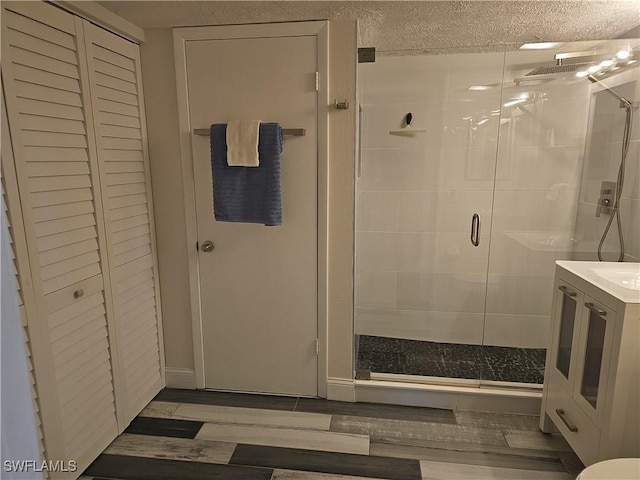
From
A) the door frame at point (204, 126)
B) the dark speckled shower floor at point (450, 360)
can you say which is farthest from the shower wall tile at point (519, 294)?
the door frame at point (204, 126)

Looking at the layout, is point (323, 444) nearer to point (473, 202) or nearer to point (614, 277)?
point (614, 277)

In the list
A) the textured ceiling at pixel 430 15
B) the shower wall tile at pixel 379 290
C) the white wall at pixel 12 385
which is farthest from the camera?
the shower wall tile at pixel 379 290

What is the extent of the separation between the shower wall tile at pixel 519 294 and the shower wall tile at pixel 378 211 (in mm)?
824

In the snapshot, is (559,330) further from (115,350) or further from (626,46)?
(115,350)

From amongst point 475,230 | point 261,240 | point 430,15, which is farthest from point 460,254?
point 430,15

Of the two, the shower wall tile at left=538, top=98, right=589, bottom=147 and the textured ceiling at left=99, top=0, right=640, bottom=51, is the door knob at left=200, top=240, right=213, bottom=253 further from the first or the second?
the shower wall tile at left=538, top=98, right=589, bottom=147

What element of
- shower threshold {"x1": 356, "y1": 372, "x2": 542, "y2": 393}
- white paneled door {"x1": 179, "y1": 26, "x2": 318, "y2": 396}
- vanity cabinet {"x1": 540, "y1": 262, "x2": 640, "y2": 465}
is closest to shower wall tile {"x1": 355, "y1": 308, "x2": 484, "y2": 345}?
shower threshold {"x1": 356, "y1": 372, "x2": 542, "y2": 393}

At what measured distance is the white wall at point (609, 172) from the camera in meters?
2.13

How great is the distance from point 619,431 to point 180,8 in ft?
8.48

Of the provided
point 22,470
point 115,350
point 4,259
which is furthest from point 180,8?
point 22,470

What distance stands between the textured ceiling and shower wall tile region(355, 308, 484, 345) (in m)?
1.83

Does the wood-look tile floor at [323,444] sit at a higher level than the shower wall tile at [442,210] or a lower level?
lower

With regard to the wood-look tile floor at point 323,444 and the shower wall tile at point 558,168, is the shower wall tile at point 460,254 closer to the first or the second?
the shower wall tile at point 558,168

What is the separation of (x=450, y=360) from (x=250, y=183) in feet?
5.71
